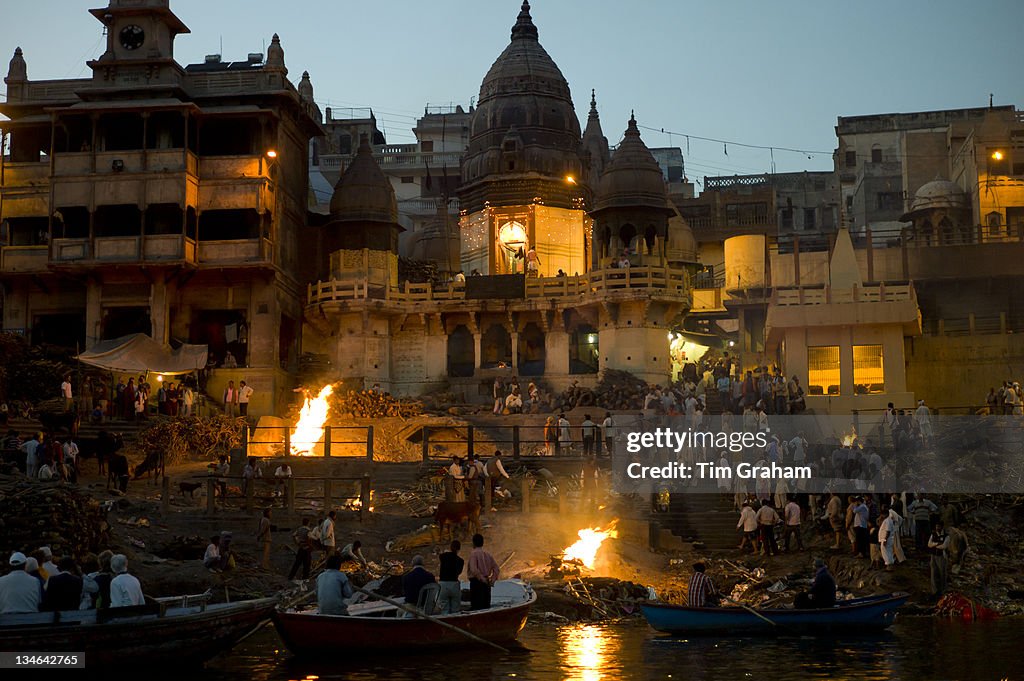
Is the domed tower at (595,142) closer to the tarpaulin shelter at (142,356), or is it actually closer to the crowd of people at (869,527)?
the tarpaulin shelter at (142,356)

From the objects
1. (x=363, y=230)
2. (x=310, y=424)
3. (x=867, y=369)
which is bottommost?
(x=310, y=424)

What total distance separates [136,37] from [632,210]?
18.5 metres

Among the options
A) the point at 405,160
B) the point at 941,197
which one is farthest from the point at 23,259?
the point at 405,160

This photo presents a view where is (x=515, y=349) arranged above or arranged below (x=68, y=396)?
above

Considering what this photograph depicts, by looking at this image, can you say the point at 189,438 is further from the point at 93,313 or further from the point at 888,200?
the point at 888,200

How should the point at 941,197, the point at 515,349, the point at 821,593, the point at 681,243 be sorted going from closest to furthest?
the point at 821,593 → the point at 515,349 → the point at 941,197 → the point at 681,243

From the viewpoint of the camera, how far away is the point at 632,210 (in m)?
46.2

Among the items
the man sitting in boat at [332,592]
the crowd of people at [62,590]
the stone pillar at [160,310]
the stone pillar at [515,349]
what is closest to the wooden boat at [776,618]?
the man sitting in boat at [332,592]

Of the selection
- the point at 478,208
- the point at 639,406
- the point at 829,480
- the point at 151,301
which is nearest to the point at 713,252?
the point at 478,208

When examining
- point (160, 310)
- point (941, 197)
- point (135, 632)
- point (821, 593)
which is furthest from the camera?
point (941, 197)

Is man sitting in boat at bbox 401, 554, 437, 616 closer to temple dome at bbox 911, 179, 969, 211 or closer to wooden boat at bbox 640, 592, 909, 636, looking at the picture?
wooden boat at bbox 640, 592, 909, 636

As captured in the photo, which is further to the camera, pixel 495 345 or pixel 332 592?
pixel 495 345

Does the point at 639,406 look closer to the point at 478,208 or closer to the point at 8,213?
the point at 478,208

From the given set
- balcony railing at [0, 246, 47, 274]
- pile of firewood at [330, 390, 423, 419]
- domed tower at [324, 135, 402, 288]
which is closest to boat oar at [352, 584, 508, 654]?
pile of firewood at [330, 390, 423, 419]
